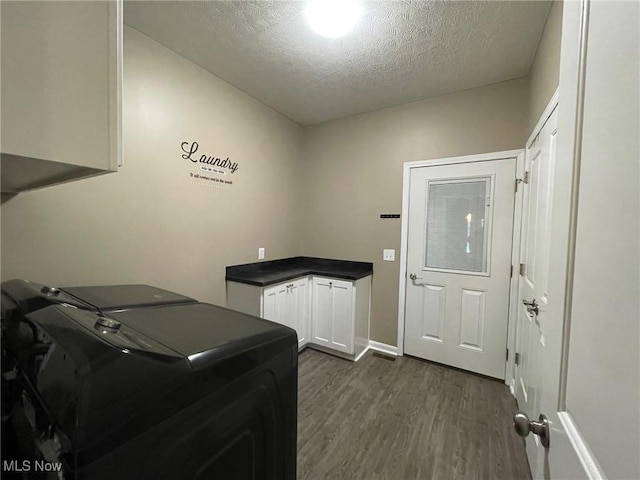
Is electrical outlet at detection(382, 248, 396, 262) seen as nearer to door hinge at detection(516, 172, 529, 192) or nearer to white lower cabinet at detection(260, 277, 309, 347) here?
white lower cabinet at detection(260, 277, 309, 347)

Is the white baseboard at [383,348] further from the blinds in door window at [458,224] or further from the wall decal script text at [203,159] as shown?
the wall decal script text at [203,159]

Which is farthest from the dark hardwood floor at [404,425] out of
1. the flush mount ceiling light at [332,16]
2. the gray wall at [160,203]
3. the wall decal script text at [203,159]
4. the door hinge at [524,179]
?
the flush mount ceiling light at [332,16]

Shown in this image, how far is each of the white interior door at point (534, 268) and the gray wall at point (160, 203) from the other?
2.28m

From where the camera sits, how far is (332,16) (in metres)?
1.62

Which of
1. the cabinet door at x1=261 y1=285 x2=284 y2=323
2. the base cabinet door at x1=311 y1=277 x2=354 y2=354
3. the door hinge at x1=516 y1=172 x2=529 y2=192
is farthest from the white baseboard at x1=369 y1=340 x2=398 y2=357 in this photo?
the door hinge at x1=516 y1=172 x2=529 y2=192

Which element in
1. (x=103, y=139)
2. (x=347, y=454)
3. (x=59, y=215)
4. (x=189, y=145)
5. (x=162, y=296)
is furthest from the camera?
(x=189, y=145)

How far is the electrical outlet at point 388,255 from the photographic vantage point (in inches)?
112

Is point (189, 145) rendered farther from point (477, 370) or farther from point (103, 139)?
point (477, 370)

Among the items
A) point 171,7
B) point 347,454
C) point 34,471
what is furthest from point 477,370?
point 171,7

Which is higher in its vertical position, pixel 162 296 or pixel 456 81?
pixel 456 81

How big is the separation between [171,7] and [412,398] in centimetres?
317

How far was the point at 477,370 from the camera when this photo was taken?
8.19 feet

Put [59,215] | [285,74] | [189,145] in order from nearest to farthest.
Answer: [59,215] < [189,145] < [285,74]

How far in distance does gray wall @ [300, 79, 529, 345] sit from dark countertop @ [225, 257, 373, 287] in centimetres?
11
